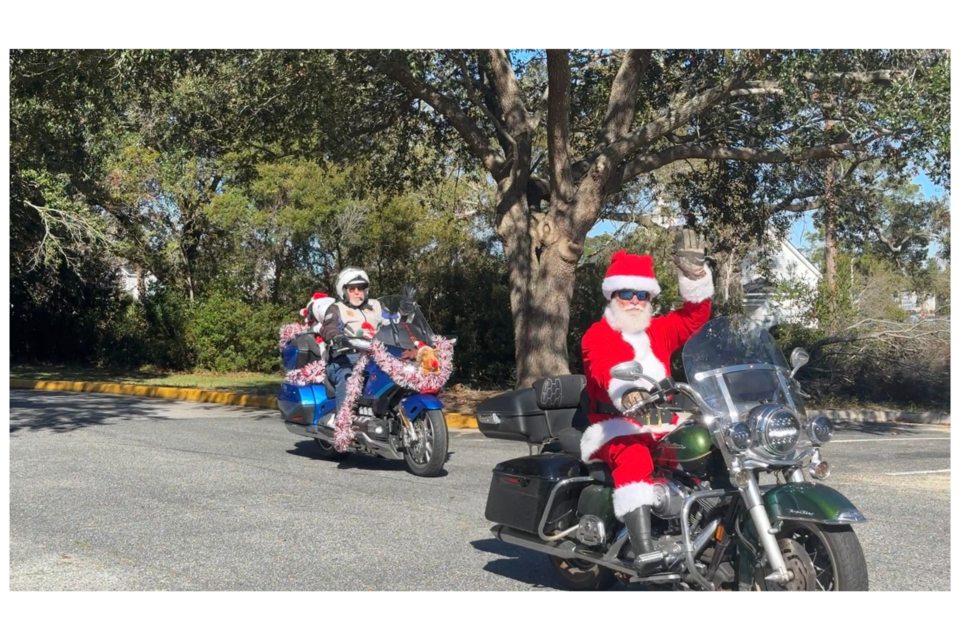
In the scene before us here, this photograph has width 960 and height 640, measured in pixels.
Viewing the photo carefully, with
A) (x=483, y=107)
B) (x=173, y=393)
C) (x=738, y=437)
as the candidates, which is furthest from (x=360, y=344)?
(x=173, y=393)

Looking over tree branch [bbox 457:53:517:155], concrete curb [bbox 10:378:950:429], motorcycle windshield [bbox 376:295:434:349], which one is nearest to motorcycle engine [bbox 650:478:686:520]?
motorcycle windshield [bbox 376:295:434:349]

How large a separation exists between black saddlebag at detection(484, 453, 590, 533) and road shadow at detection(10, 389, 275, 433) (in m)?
8.57

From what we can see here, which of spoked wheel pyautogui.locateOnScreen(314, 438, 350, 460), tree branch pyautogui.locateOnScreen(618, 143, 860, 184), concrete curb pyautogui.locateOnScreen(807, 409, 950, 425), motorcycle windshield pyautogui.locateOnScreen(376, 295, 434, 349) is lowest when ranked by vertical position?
concrete curb pyautogui.locateOnScreen(807, 409, 950, 425)

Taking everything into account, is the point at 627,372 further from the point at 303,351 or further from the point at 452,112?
the point at 452,112

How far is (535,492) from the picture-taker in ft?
18.4

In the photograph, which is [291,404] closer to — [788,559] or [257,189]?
[788,559]

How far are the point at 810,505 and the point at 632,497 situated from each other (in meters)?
0.85

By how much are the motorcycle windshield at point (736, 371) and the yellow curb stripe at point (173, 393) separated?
9.80m

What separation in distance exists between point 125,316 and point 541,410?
20.9 m

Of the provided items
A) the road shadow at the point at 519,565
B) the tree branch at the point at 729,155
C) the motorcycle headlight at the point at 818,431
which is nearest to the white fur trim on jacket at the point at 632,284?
the motorcycle headlight at the point at 818,431

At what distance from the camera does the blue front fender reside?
9578mm

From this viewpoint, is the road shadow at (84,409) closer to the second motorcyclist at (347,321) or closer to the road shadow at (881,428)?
the second motorcyclist at (347,321)

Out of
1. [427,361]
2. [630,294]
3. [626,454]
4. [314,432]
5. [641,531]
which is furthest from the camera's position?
[314,432]

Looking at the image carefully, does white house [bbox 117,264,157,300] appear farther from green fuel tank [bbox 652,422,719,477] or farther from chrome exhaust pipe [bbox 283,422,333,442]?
green fuel tank [bbox 652,422,719,477]
